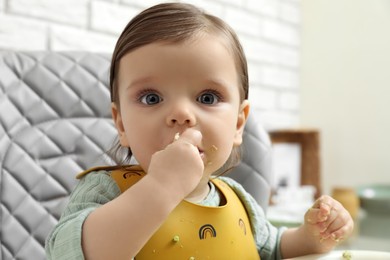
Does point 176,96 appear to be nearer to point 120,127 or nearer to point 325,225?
point 120,127

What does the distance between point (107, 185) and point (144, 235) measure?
0.16m

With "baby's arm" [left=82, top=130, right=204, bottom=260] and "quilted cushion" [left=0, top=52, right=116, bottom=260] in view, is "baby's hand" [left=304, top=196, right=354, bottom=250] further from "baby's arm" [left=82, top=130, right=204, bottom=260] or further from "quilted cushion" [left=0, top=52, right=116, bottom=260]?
"quilted cushion" [left=0, top=52, right=116, bottom=260]

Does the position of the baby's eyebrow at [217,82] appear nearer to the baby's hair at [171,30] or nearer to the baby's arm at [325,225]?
the baby's hair at [171,30]

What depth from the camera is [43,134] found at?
106 centimetres

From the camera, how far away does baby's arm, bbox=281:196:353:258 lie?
791 millimetres

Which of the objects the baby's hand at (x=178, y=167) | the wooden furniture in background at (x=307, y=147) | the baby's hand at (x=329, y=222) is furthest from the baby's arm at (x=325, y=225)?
the wooden furniture in background at (x=307, y=147)

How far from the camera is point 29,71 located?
1.08 meters

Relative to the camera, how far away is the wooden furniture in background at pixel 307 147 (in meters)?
2.25

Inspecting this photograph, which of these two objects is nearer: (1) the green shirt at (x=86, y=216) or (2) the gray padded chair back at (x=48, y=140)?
(1) the green shirt at (x=86, y=216)

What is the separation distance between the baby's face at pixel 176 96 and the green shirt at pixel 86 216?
2.6 inches

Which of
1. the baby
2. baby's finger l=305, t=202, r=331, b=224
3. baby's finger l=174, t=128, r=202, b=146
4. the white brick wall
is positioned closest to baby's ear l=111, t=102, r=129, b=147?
the baby

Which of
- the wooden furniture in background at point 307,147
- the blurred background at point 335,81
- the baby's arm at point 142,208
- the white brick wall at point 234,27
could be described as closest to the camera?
the baby's arm at point 142,208

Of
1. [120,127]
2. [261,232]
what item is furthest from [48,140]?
[261,232]

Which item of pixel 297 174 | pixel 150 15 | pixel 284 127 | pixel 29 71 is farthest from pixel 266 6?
pixel 150 15
